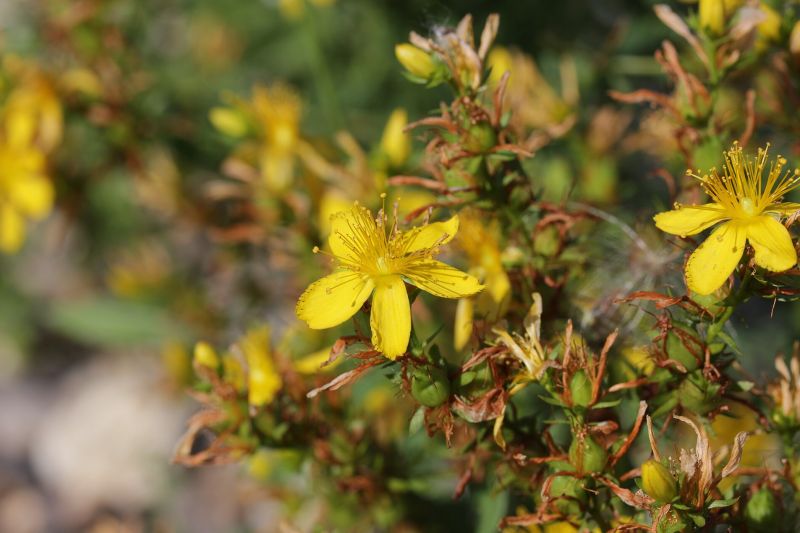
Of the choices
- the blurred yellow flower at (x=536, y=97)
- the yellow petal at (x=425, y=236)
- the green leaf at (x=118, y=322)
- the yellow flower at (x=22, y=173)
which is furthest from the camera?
the green leaf at (x=118, y=322)

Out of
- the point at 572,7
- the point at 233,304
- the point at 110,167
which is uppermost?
the point at 572,7

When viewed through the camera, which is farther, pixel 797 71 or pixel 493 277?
pixel 797 71

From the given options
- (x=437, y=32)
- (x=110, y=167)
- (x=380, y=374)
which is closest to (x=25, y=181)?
(x=110, y=167)

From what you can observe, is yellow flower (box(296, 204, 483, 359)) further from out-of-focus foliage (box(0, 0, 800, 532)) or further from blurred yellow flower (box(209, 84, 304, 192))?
blurred yellow flower (box(209, 84, 304, 192))

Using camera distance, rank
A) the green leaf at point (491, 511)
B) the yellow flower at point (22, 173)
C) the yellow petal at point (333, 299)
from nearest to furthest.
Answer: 1. the yellow petal at point (333, 299)
2. the green leaf at point (491, 511)
3. the yellow flower at point (22, 173)

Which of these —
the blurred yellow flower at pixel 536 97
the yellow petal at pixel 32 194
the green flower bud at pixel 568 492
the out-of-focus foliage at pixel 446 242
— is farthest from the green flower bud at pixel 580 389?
the yellow petal at pixel 32 194

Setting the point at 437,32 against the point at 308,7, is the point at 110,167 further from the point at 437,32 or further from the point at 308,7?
the point at 437,32

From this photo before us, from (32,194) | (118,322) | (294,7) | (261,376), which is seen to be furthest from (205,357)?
(118,322)

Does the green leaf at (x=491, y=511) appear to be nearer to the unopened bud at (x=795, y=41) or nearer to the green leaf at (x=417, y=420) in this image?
the green leaf at (x=417, y=420)

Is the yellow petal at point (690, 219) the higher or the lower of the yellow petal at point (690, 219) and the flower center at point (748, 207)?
the lower
